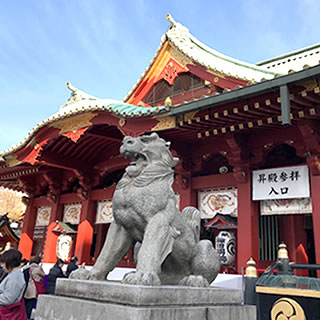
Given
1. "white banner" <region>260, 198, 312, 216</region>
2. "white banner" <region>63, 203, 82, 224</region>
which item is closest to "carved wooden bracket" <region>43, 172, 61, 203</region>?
"white banner" <region>63, 203, 82, 224</region>

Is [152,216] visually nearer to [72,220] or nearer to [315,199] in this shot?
[315,199]

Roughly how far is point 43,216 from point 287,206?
1018cm

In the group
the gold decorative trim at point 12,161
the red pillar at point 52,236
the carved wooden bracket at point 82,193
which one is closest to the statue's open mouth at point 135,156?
the gold decorative trim at point 12,161

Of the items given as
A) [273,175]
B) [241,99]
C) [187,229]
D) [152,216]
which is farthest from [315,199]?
[152,216]

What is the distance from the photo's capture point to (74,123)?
9.05 metres

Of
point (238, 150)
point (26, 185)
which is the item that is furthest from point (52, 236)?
point (238, 150)

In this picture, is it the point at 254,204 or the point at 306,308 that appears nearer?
the point at 306,308

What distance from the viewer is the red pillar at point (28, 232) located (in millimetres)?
14008

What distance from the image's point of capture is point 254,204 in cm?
801

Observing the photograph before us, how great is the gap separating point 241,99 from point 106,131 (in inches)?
197

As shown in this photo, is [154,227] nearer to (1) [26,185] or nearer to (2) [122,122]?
(2) [122,122]

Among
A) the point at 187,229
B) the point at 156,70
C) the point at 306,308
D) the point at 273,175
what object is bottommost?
the point at 306,308

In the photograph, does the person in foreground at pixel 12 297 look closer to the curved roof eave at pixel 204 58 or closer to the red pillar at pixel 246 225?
the red pillar at pixel 246 225

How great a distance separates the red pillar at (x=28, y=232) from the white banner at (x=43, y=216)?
22 centimetres
